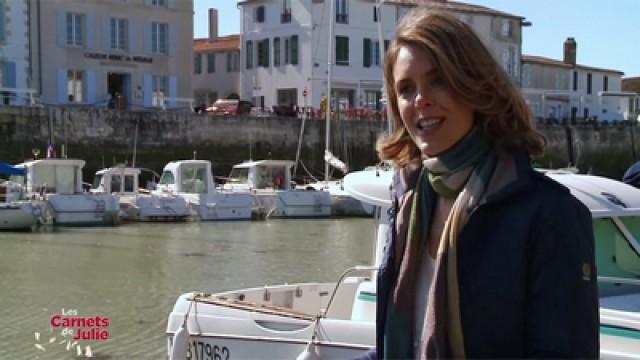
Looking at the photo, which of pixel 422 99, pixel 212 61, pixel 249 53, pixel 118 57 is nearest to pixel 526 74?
pixel 249 53

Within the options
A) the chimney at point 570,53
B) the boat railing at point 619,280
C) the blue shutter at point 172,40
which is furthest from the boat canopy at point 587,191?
the chimney at point 570,53

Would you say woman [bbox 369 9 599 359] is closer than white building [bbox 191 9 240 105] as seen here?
Yes

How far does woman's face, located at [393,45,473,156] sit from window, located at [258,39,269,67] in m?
49.7

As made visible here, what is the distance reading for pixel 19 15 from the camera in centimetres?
4009

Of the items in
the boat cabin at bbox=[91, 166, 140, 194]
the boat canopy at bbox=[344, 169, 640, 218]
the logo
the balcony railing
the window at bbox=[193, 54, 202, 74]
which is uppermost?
the balcony railing

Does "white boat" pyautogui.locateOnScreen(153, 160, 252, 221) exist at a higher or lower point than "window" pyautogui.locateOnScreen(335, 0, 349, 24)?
lower

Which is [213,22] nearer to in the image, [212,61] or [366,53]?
[212,61]

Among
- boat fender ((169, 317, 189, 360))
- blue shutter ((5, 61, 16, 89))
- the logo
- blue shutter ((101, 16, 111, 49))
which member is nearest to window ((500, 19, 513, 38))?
blue shutter ((101, 16, 111, 49))

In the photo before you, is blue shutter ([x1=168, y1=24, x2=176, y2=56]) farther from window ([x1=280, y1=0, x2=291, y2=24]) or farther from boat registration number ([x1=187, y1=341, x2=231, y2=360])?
boat registration number ([x1=187, y1=341, x2=231, y2=360])

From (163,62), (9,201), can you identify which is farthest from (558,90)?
(9,201)

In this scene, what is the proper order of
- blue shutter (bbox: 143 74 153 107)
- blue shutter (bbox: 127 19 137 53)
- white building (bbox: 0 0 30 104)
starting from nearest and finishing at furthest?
white building (bbox: 0 0 30 104), blue shutter (bbox: 127 19 137 53), blue shutter (bbox: 143 74 153 107)

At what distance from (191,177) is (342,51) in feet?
69.6

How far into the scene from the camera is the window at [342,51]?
49938mm

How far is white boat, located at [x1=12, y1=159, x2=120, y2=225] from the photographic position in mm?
27172
